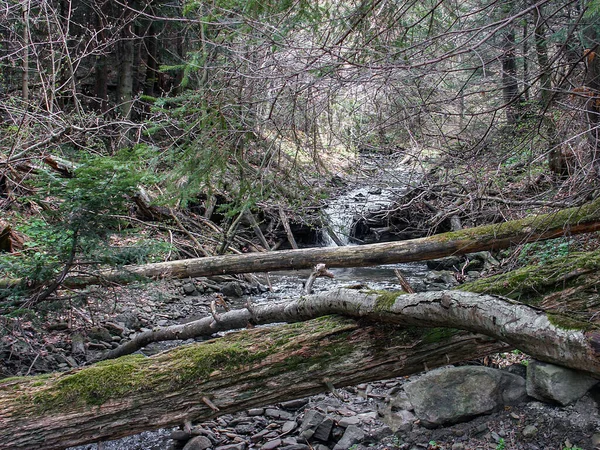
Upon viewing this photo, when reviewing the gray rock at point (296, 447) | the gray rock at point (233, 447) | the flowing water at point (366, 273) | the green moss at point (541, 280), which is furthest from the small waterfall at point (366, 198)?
the gray rock at point (233, 447)

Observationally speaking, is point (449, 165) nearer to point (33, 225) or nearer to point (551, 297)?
point (551, 297)

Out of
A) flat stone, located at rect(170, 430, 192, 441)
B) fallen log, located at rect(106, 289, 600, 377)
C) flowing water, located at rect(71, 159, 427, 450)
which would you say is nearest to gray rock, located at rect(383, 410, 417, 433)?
fallen log, located at rect(106, 289, 600, 377)

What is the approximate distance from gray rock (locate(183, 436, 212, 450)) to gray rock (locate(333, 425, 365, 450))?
111 cm

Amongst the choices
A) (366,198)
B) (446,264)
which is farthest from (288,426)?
(446,264)

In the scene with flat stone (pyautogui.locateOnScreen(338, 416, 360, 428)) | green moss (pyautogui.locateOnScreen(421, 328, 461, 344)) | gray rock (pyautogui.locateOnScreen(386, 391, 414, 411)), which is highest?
green moss (pyautogui.locateOnScreen(421, 328, 461, 344))

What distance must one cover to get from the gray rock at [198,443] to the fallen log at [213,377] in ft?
1.83

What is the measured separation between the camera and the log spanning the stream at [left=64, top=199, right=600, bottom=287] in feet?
16.7

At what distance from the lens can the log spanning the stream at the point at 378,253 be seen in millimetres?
5090

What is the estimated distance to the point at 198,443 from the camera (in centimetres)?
395

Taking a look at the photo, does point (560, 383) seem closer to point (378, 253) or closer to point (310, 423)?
point (310, 423)

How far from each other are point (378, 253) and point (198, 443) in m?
3.37

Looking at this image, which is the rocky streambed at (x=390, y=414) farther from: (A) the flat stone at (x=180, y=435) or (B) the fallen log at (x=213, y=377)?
(B) the fallen log at (x=213, y=377)

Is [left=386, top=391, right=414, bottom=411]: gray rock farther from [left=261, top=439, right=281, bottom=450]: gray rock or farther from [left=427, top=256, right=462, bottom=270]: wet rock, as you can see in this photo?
[left=427, top=256, right=462, bottom=270]: wet rock

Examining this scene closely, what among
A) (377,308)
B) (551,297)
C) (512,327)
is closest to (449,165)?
(551,297)
